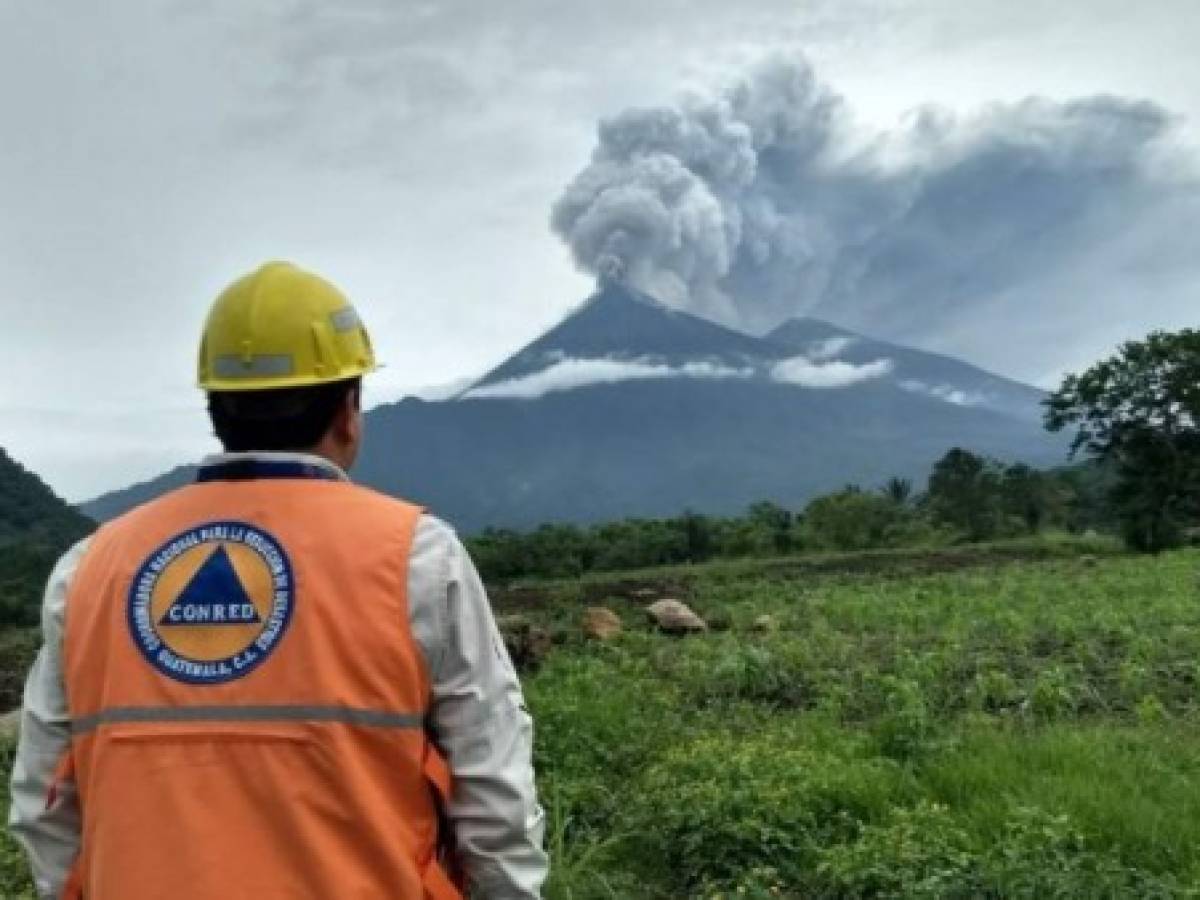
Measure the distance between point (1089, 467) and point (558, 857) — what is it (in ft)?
148

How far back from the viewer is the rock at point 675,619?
14147 millimetres

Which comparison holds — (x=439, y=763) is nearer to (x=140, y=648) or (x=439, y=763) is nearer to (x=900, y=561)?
(x=140, y=648)

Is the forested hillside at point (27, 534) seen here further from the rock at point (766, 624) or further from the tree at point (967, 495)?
the tree at point (967, 495)

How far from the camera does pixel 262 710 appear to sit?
6.08 feet

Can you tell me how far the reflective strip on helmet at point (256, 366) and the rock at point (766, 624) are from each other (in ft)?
37.8

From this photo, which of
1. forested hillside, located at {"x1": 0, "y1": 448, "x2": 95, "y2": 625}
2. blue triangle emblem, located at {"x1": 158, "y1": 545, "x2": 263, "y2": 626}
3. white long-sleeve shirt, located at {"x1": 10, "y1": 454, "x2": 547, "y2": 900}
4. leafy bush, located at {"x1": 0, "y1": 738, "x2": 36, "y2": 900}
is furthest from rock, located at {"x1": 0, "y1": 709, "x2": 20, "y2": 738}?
forested hillside, located at {"x1": 0, "y1": 448, "x2": 95, "y2": 625}

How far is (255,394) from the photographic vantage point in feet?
6.77

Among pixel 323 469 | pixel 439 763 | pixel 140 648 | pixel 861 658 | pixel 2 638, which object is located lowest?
pixel 2 638

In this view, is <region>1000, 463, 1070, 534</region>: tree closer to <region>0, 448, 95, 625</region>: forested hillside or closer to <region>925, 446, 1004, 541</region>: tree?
<region>925, 446, 1004, 541</region>: tree

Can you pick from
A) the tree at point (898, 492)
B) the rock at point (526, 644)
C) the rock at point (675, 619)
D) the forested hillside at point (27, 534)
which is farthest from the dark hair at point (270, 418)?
the tree at point (898, 492)

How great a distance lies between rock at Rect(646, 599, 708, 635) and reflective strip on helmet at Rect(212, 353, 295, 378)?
12.2m

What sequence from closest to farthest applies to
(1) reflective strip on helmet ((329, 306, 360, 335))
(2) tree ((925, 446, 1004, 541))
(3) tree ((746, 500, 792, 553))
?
(1) reflective strip on helmet ((329, 306, 360, 335))
(3) tree ((746, 500, 792, 553))
(2) tree ((925, 446, 1004, 541))

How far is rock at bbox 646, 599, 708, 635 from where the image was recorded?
14147 mm

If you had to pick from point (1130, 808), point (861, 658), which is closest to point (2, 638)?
point (861, 658)
